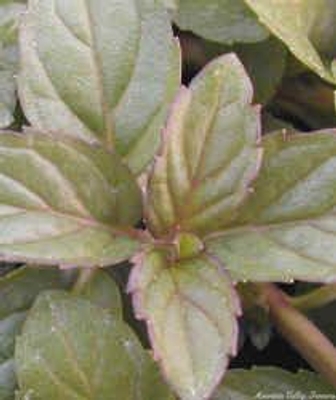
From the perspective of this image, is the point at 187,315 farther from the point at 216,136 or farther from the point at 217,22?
the point at 217,22

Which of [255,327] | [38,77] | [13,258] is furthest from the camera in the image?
[255,327]

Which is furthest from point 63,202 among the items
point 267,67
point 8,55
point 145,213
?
point 267,67

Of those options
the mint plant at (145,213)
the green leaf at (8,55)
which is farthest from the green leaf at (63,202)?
the green leaf at (8,55)

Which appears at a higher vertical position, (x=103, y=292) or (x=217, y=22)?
(x=217, y=22)

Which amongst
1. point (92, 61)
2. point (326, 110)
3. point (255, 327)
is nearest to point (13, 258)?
point (92, 61)

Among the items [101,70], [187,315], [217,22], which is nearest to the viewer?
[187,315]

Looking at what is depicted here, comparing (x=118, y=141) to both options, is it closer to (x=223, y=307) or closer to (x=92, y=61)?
(x=92, y=61)

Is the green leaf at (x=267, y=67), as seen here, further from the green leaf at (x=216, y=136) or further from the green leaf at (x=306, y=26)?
the green leaf at (x=216, y=136)

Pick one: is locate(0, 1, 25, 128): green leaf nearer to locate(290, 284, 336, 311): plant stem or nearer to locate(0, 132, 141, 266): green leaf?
locate(0, 132, 141, 266): green leaf
